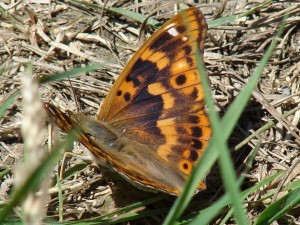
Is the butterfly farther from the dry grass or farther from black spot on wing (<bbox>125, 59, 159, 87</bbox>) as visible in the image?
the dry grass

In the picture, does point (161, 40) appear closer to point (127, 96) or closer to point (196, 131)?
point (127, 96)

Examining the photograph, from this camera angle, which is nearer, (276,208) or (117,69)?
(276,208)

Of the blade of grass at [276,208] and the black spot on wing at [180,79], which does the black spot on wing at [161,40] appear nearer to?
the black spot on wing at [180,79]

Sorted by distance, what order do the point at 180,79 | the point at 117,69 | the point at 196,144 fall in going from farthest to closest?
Answer: the point at 117,69
the point at 180,79
the point at 196,144

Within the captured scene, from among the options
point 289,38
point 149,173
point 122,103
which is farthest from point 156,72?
point 289,38

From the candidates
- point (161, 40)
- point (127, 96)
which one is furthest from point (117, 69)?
point (161, 40)

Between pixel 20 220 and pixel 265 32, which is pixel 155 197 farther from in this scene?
pixel 265 32

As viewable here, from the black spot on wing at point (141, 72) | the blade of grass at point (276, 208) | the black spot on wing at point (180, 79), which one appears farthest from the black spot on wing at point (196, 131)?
the blade of grass at point (276, 208)
